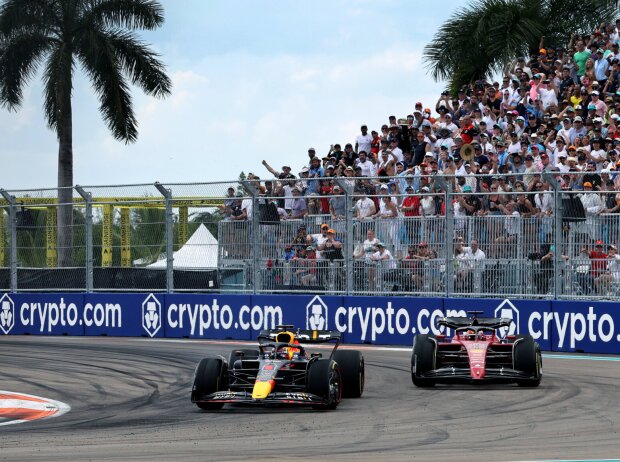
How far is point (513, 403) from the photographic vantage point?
12.4 metres

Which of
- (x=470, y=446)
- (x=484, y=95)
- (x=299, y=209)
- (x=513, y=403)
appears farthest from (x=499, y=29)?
(x=470, y=446)

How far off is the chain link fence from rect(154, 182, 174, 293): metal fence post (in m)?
0.02

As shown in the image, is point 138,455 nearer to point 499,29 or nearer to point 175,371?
point 175,371

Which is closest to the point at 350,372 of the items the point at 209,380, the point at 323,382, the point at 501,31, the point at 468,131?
the point at 323,382

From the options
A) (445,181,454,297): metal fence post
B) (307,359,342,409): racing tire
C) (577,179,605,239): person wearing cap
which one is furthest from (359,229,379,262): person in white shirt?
(307,359,342,409): racing tire

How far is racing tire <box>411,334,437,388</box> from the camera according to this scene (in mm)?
13789

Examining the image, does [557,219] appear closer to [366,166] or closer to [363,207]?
[363,207]

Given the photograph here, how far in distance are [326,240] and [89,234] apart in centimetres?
506

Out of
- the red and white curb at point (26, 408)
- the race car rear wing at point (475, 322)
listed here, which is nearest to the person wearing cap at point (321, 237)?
the race car rear wing at point (475, 322)

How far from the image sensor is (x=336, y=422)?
11.1 metres

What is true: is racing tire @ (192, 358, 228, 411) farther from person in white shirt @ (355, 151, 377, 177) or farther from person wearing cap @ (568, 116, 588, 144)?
person in white shirt @ (355, 151, 377, 177)

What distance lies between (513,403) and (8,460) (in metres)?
5.39

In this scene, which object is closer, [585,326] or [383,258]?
[585,326]

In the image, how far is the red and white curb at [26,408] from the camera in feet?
38.9
